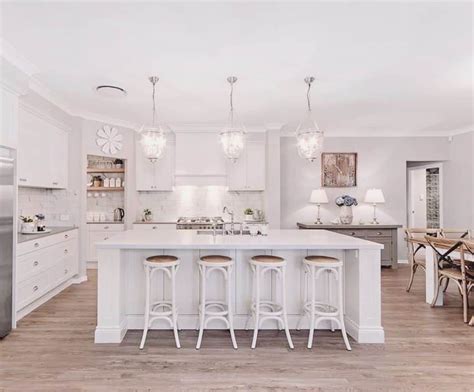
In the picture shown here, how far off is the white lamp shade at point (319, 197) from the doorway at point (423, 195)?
2681mm

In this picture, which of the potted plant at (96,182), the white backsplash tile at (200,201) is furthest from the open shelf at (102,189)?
the white backsplash tile at (200,201)

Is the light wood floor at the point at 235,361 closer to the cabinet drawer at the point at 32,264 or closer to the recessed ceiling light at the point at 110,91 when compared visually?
the cabinet drawer at the point at 32,264

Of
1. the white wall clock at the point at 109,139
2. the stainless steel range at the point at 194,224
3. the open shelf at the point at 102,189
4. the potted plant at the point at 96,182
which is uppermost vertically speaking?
the white wall clock at the point at 109,139

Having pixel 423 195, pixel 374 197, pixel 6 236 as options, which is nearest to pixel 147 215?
pixel 6 236

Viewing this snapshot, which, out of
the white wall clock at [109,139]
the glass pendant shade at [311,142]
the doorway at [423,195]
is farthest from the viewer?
the doorway at [423,195]

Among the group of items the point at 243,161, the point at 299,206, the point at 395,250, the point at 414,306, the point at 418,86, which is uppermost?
the point at 418,86

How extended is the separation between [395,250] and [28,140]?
19.5 feet

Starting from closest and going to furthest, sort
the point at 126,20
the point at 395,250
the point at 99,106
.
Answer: the point at 126,20 → the point at 99,106 → the point at 395,250

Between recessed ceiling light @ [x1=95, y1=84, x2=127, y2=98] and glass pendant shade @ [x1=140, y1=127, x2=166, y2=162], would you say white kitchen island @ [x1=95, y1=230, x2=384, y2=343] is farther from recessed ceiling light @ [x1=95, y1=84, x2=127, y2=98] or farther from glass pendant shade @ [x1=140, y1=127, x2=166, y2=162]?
recessed ceiling light @ [x1=95, y1=84, x2=127, y2=98]

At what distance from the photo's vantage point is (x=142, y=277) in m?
3.10

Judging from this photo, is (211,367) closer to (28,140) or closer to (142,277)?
(142,277)

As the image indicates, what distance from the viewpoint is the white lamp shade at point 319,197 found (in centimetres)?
587

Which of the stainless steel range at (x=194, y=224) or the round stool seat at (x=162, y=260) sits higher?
the stainless steel range at (x=194, y=224)

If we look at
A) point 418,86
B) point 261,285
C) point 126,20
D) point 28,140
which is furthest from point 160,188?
point 418,86
